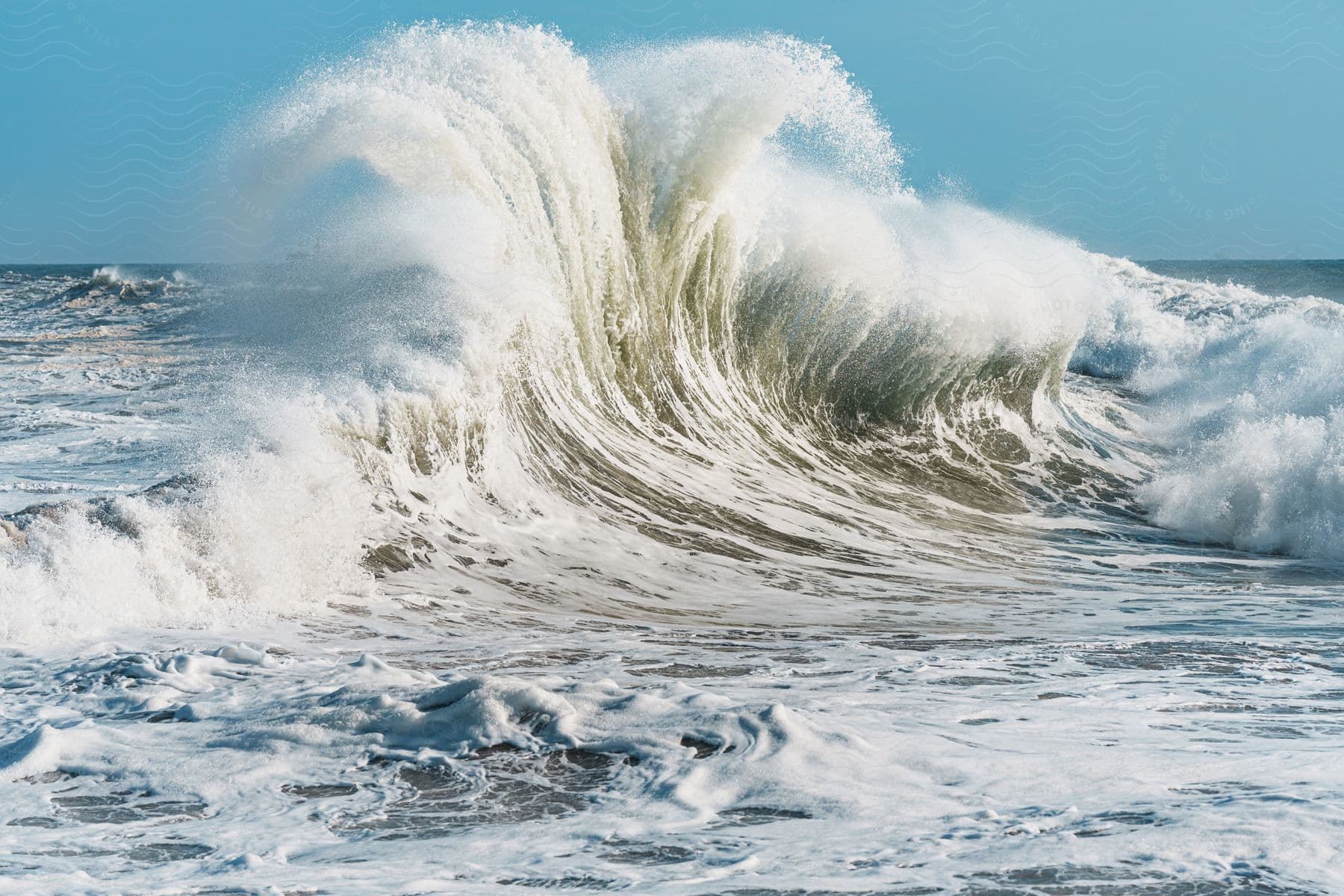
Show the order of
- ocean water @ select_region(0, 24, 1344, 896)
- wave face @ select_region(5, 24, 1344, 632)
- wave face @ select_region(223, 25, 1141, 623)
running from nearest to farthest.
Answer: ocean water @ select_region(0, 24, 1344, 896) < wave face @ select_region(5, 24, 1344, 632) < wave face @ select_region(223, 25, 1141, 623)

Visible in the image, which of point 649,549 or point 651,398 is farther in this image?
point 651,398

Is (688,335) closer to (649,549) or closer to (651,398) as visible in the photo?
(651,398)

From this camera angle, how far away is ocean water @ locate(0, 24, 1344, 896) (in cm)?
337

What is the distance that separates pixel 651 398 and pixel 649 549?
10.1 feet

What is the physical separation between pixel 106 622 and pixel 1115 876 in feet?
14.9

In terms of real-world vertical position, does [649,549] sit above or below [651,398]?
below

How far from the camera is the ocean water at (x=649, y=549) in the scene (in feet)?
11.1

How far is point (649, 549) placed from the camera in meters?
8.45

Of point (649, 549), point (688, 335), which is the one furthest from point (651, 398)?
point (649, 549)

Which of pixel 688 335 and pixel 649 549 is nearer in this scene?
pixel 649 549

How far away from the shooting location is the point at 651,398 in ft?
37.1

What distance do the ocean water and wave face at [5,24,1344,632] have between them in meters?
0.04

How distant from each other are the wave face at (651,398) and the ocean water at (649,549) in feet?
0.15

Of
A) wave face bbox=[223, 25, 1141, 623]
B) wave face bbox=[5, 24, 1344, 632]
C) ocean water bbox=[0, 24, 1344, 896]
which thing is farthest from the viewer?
wave face bbox=[223, 25, 1141, 623]
